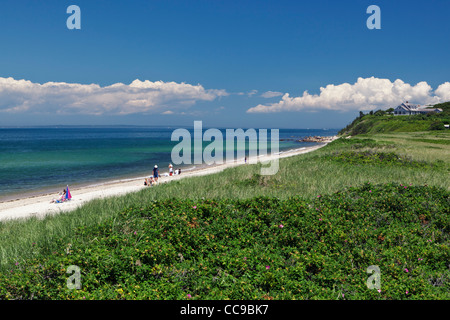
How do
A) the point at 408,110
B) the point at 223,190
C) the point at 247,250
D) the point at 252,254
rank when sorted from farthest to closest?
the point at 408,110, the point at 223,190, the point at 247,250, the point at 252,254

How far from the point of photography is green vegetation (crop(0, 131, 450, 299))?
4.87 metres

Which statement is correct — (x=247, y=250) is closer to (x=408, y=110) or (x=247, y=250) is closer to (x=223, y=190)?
(x=223, y=190)

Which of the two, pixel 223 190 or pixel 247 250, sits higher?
pixel 223 190

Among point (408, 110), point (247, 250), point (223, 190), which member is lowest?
point (247, 250)

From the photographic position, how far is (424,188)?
398 inches

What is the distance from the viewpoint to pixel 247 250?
623 centimetres

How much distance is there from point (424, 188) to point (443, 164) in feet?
39.7

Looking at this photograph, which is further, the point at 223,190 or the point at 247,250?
the point at 223,190

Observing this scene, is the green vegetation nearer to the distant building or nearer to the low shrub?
the low shrub

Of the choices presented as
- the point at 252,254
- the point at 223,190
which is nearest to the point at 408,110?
the point at 223,190

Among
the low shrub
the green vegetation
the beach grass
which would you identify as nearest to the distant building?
the beach grass

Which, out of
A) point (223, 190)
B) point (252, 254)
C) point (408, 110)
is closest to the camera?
point (252, 254)
